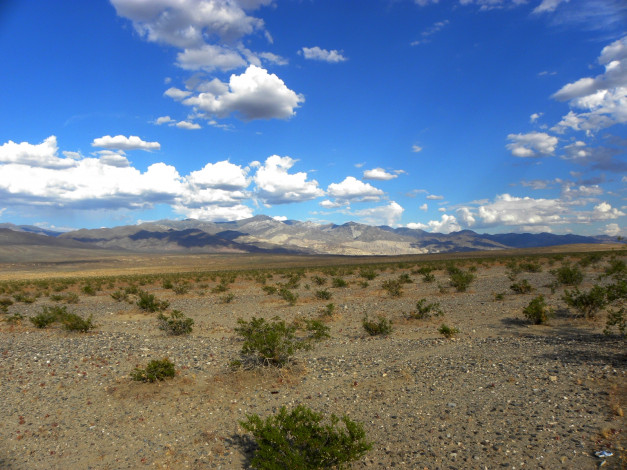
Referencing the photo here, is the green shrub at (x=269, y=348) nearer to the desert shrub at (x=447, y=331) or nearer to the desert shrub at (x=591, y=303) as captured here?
the desert shrub at (x=447, y=331)

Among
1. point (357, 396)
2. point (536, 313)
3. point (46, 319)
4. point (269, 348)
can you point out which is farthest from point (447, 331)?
point (46, 319)

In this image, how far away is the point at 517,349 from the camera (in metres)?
11.1

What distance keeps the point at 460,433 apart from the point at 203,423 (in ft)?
17.2

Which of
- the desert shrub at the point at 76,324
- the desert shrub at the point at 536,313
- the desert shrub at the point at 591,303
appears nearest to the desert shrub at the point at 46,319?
the desert shrub at the point at 76,324

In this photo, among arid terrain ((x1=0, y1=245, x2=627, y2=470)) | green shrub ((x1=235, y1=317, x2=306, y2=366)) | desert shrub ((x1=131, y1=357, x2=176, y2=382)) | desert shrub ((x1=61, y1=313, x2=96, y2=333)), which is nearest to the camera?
arid terrain ((x1=0, y1=245, x2=627, y2=470))

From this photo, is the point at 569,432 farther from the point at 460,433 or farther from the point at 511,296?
the point at 511,296

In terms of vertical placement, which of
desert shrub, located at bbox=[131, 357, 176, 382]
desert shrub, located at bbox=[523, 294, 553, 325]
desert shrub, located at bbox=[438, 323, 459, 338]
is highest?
desert shrub, located at bbox=[523, 294, 553, 325]

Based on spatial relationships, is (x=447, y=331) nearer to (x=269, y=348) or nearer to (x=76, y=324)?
(x=269, y=348)

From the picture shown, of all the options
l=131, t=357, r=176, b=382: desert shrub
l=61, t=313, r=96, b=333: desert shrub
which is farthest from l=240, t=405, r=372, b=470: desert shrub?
l=61, t=313, r=96, b=333: desert shrub

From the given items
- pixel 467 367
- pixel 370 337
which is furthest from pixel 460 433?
pixel 370 337

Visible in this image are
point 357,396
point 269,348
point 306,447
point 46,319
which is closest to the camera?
point 306,447

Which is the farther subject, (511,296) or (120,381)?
(511,296)

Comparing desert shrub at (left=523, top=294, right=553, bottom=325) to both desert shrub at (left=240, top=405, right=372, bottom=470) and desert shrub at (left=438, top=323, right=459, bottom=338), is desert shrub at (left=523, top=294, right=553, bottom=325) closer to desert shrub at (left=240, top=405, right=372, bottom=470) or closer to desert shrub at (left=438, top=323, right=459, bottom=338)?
desert shrub at (left=438, top=323, right=459, bottom=338)

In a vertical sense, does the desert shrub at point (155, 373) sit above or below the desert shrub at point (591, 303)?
below
